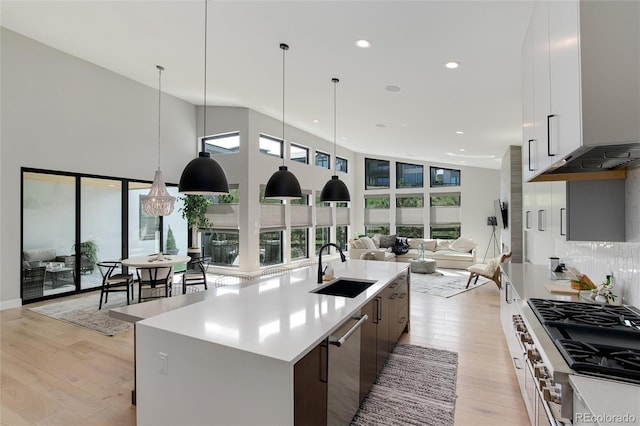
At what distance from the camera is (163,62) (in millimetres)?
5402

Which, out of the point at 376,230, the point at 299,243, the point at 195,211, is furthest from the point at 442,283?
the point at 195,211

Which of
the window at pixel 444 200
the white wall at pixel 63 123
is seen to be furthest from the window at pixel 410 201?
the white wall at pixel 63 123

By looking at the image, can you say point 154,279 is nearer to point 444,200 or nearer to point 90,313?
point 90,313

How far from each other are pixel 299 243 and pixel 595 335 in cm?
799

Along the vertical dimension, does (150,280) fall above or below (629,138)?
below

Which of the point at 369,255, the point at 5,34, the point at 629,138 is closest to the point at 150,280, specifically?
the point at 5,34

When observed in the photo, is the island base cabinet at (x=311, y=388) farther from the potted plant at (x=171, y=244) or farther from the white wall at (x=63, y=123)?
the potted plant at (x=171, y=244)

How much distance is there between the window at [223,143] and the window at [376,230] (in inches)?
230

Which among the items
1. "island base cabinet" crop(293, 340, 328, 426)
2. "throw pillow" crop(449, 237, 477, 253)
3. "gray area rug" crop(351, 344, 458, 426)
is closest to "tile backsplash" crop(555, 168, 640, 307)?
"gray area rug" crop(351, 344, 458, 426)

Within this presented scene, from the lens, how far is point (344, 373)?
1.98 meters

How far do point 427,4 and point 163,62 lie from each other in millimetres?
4625

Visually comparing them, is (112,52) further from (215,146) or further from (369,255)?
(369,255)

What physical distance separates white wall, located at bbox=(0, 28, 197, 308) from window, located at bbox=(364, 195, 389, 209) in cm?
686

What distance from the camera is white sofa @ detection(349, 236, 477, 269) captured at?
8648mm
